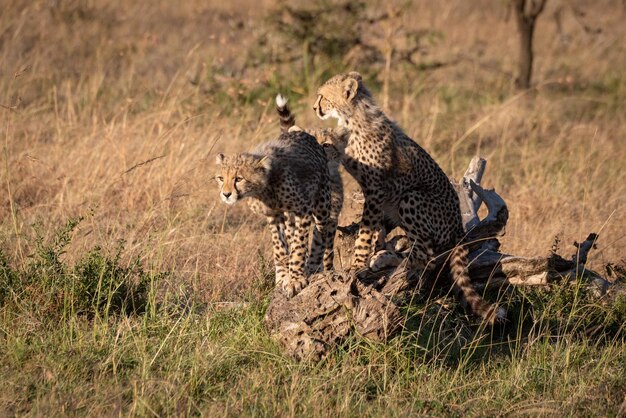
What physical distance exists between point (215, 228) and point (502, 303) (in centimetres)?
213

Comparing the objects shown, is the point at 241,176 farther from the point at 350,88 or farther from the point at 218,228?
the point at 218,228

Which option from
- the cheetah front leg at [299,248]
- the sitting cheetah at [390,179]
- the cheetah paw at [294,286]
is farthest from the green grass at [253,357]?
the sitting cheetah at [390,179]

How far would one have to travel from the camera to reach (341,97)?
211 inches

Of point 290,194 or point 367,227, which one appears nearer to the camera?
point 290,194

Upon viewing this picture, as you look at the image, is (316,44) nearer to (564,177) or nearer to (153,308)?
(564,177)

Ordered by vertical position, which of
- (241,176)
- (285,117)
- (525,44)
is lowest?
(241,176)

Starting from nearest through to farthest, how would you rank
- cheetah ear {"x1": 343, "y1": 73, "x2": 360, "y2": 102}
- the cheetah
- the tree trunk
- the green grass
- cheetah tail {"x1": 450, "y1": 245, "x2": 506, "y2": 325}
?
the green grass → cheetah tail {"x1": 450, "y1": 245, "x2": 506, "y2": 325} → cheetah ear {"x1": 343, "y1": 73, "x2": 360, "y2": 102} → the cheetah → the tree trunk

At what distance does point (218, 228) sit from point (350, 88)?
1.45m

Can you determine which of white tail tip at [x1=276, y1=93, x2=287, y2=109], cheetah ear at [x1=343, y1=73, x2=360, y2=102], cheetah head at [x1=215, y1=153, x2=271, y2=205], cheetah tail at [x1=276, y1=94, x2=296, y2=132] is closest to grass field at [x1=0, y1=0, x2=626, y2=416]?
cheetah head at [x1=215, y1=153, x2=271, y2=205]

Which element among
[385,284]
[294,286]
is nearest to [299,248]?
[294,286]

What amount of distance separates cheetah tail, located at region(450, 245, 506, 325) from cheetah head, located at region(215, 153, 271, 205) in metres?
1.09

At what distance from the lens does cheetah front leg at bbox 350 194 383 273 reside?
510 centimetres

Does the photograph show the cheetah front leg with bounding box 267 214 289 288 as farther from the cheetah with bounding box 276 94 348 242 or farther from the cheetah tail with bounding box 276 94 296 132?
the cheetah tail with bounding box 276 94 296 132

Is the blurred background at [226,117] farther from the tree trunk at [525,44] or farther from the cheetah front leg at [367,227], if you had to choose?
the cheetah front leg at [367,227]
